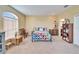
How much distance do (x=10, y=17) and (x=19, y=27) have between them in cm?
137

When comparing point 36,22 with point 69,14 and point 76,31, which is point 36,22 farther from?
point 76,31

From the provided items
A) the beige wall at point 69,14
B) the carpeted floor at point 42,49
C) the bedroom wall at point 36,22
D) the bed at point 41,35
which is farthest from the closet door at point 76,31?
the bed at point 41,35

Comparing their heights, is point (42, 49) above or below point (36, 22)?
below

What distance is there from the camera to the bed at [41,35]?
7402mm

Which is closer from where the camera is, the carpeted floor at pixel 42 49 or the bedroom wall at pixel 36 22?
the carpeted floor at pixel 42 49

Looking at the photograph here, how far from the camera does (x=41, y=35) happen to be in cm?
822

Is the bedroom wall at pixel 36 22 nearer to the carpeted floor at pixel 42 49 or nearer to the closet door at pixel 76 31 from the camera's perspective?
the carpeted floor at pixel 42 49

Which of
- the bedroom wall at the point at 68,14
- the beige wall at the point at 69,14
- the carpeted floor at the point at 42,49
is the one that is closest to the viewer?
the carpeted floor at the point at 42,49

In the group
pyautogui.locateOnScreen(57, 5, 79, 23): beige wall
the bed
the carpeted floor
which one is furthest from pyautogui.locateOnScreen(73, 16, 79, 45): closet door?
the bed

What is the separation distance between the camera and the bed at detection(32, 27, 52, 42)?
7.40 metres

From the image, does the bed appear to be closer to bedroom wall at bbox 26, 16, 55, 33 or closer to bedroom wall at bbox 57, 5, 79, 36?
bedroom wall at bbox 26, 16, 55, 33

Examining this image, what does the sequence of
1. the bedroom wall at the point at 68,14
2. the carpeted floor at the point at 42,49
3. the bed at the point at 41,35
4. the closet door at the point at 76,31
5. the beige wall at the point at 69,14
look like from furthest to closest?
the bed at the point at 41,35
the bedroom wall at the point at 68,14
the beige wall at the point at 69,14
the closet door at the point at 76,31
the carpeted floor at the point at 42,49

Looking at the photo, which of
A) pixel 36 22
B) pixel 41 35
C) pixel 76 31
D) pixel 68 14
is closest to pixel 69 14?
pixel 68 14
